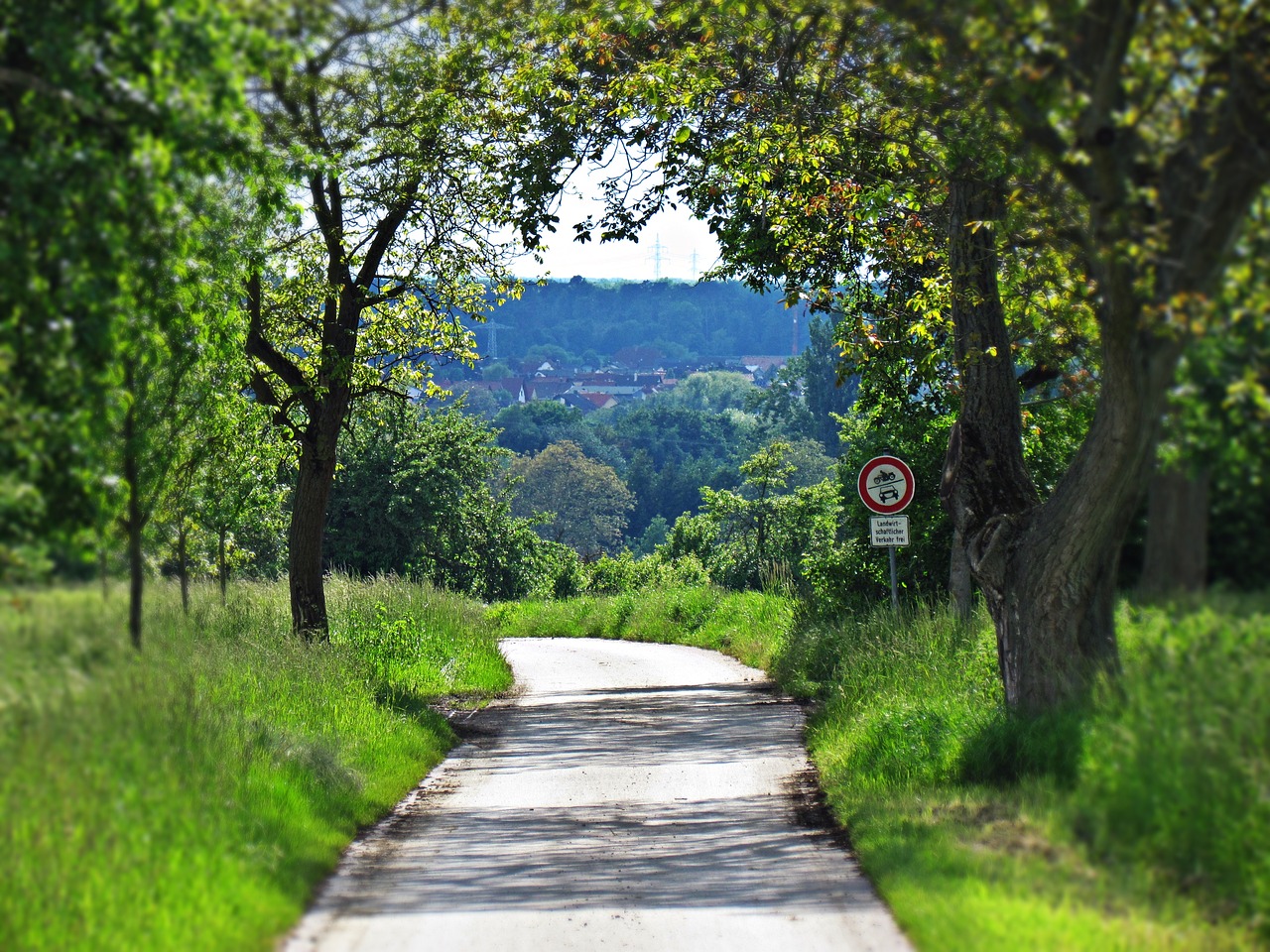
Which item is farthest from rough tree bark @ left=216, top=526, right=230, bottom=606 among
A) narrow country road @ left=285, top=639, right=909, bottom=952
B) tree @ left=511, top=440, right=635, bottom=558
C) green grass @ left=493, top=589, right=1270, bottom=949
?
tree @ left=511, top=440, right=635, bottom=558

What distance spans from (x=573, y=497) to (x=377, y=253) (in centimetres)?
9679

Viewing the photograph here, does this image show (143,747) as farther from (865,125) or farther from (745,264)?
(745,264)

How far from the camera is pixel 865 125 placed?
1395 centimetres

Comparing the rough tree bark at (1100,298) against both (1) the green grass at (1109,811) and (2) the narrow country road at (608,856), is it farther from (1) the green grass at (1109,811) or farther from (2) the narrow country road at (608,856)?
(2) the narrow country road at (608,856)

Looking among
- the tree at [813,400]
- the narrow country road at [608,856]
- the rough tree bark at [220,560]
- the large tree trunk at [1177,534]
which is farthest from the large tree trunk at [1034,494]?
the tree at [813,400]

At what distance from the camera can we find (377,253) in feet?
58.1

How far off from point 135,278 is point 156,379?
1.74m

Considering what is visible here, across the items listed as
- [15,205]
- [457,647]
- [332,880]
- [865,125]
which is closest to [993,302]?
[865,125]

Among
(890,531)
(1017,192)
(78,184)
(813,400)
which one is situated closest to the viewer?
(78,184)

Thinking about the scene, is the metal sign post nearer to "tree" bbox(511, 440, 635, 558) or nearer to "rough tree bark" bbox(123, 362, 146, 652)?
"rough tree bark" bbox(123, 362, 146, 652)

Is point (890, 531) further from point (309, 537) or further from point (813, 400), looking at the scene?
point (813, 400)

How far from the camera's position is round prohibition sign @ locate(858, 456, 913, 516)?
18.1 m

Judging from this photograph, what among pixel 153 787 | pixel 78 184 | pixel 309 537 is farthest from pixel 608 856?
pixel 309 537

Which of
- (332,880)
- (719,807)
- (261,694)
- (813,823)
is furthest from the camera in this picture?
(261,694)
